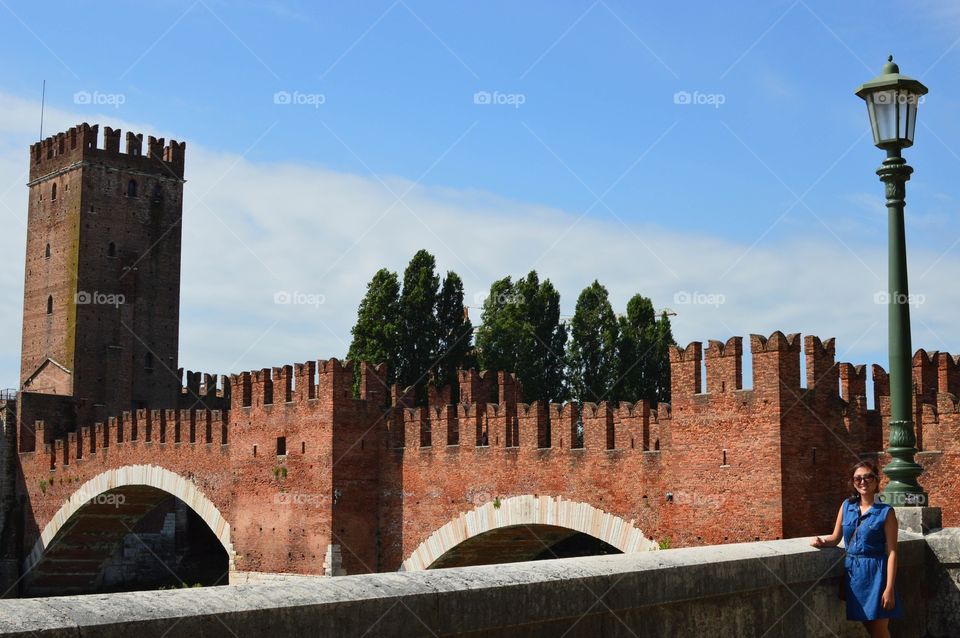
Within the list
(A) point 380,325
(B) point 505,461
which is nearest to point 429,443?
(B) point 505,461

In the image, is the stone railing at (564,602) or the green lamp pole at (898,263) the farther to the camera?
the green lamp pole at (898,263)

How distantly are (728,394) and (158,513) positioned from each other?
28.9m

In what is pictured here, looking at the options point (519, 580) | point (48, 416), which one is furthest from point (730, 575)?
point (48, 416)

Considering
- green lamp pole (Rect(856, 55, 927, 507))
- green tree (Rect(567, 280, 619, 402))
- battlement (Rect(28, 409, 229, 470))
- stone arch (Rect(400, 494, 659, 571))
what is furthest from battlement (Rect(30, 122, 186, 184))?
green lamp pole (Rect(856, 55, 927, 507))

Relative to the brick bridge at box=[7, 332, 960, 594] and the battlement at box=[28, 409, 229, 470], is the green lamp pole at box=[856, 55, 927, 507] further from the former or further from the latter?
the battlement at box=[28, 409, 229, 470]

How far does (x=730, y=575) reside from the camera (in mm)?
5922

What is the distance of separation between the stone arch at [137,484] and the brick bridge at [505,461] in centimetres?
8

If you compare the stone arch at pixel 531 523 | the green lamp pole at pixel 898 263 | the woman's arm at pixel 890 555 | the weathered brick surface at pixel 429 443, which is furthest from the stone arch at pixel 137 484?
the woman's arm at pixel 890 555

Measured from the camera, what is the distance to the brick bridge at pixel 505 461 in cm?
1648

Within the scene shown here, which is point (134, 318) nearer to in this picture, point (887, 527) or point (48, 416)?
point (48, 416)

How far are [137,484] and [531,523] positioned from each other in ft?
51.3

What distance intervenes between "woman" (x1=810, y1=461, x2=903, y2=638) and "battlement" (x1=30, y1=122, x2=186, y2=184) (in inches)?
1697

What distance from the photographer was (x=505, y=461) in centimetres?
2125

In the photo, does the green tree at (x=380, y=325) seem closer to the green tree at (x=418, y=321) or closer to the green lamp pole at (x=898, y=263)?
the green tree at (x=418, y=321)
